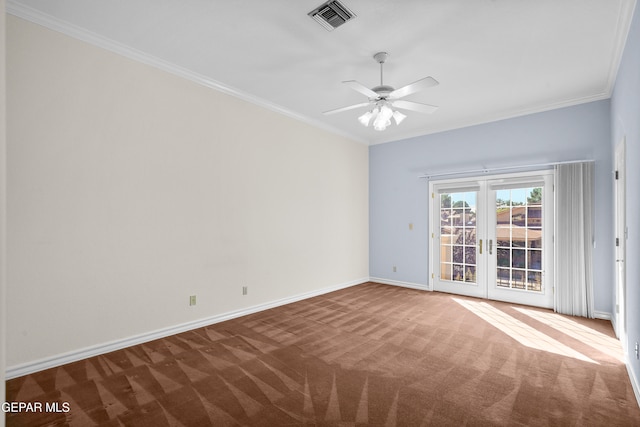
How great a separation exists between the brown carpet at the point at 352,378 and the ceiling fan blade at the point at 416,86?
2674mm

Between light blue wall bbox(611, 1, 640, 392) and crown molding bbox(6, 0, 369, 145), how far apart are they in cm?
408

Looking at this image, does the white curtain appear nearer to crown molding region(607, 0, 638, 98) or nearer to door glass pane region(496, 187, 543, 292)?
door glass pane region(496, 187, 543, 292)

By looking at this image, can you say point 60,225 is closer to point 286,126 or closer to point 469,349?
point 286,126

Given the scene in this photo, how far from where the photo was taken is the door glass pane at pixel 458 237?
5721 millimetres

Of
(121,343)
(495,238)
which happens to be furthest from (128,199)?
(495,238)

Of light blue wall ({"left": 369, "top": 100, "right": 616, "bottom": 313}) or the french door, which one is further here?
the french door

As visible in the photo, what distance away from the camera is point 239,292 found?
4.50m

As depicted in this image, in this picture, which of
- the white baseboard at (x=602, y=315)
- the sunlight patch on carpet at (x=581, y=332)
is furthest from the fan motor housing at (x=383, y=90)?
the white baseboard at (x=602, y=315)

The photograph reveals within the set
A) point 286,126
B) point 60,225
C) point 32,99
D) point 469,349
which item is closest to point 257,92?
point 286,126

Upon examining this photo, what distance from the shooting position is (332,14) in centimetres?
277

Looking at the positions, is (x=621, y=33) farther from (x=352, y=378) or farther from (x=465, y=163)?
(x=352, y=378)

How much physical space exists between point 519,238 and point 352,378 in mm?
3994

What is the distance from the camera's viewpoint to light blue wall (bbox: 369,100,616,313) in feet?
14.5

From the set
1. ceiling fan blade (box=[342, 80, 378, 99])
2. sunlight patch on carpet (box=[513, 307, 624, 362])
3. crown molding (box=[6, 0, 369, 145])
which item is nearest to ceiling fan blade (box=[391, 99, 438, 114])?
ceiling fan blade (box=[342, 80, 378, 99])
